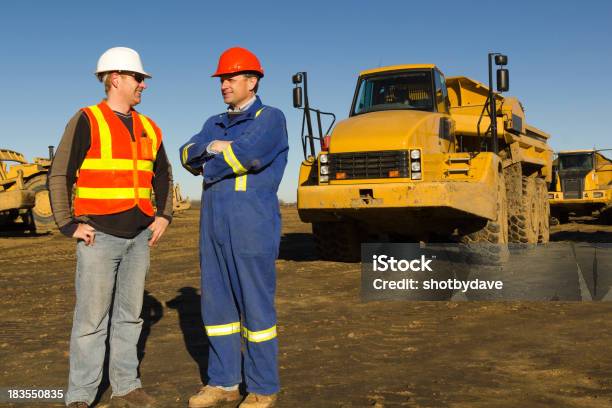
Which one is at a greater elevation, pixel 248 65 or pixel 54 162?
pixel 248 65

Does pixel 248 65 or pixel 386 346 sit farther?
pixel 386 346

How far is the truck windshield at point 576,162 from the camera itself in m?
23.2

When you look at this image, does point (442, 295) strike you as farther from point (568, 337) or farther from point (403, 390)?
point (403, 390)

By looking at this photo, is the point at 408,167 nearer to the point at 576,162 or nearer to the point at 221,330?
the point at 221,330

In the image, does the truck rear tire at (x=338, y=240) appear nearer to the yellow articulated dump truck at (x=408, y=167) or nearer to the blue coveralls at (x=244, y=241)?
the yellow articulated dump truck at (x=408, y=167)

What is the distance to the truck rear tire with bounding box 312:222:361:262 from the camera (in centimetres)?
1123

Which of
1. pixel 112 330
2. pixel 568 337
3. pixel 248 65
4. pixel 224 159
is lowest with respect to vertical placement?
pixel 568 337

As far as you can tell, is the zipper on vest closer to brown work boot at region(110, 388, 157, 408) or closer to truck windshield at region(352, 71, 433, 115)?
brown work boot at region(110, 388, 157, 408)

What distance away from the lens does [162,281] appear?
10102 millimetres

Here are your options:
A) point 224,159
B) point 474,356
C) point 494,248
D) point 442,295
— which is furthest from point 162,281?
point 224,159

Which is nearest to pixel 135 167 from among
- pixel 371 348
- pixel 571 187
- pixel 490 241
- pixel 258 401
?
pixel 258 401

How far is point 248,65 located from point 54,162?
4.09 ft

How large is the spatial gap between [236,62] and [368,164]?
533 cm

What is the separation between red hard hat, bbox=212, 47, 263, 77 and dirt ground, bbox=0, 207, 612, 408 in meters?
2.03
